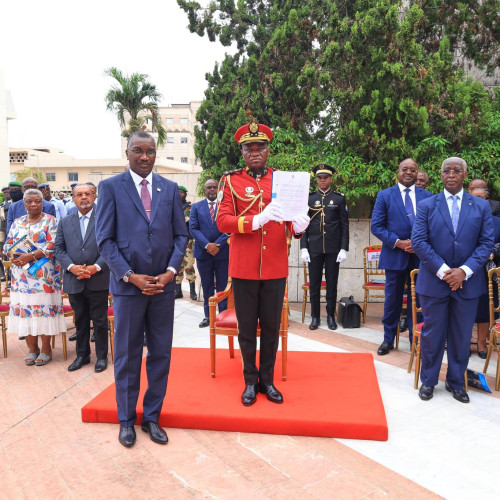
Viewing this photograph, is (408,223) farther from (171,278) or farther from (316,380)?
(171,278)

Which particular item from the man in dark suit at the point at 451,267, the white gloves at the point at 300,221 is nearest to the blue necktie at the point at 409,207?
the man in dark suit at the point at 451,267

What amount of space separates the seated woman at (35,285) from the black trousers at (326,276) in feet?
10.3

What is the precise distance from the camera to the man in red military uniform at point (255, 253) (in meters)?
3.38

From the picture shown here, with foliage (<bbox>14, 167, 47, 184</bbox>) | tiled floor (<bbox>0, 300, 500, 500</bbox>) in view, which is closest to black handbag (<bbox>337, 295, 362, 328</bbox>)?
tiled floor (<bbox>0, 300, 500, 500</bbox>)

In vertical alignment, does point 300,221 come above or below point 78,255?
above

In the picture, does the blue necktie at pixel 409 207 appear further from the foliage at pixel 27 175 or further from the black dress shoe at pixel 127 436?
the foliage at pixel 27 175

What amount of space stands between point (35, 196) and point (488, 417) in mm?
4571

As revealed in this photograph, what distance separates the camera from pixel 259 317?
364cm

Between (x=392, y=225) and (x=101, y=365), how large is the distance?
3431 mm

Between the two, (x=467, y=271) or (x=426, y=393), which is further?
(x=426, y=393)

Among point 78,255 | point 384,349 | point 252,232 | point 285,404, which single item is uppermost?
point 252,232

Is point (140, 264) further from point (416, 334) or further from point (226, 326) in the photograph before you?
point (416, 334)

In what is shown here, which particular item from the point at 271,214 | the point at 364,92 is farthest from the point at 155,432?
the point at 364,92

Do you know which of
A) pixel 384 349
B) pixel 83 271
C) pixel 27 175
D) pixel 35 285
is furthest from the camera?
pixel 27 175
